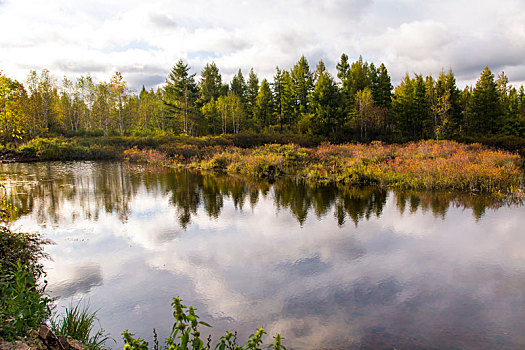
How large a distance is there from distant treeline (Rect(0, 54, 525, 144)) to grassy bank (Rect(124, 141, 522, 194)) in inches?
835

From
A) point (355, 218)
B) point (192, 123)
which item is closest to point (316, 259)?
point (355, 218)

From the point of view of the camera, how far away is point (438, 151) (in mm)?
24297

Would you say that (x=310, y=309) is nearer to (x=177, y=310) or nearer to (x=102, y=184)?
(x=177, y=310)

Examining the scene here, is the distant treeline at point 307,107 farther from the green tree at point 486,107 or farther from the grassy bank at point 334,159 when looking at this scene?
the grassy bank at point 334,159

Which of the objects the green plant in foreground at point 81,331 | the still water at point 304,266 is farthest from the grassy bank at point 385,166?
the green plant in foreground at point 81,331

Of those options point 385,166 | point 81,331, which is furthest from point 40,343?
point 385,166

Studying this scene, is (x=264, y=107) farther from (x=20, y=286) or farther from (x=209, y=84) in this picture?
(x=20, y=286)

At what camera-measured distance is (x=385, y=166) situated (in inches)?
774

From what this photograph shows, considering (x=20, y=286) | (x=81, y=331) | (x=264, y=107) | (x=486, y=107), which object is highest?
(x=264, y=107)

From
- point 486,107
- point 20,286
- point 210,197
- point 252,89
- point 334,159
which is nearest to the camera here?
point 20,286

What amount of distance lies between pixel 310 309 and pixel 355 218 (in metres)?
6.46

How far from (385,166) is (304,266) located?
14.2m

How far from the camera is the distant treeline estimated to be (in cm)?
4984

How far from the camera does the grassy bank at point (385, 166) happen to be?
16156mm
